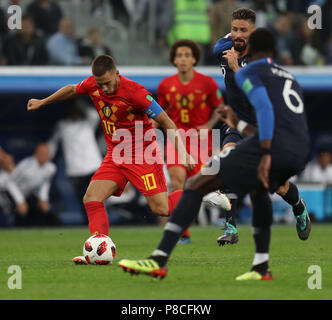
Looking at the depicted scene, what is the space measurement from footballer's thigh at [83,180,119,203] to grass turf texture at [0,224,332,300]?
2.33 ft

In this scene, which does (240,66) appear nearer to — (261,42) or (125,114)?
(125,114)

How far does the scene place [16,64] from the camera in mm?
16141

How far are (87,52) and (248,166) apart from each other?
10.4 m

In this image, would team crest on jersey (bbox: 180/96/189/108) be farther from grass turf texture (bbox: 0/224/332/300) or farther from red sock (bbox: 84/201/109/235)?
red sock (bbox: 84/201/109/235)

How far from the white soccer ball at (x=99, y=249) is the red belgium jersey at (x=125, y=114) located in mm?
1025

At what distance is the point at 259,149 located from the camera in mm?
6504

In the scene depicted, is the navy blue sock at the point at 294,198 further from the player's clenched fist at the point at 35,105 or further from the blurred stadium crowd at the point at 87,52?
the blurred stadium crowd at the point at 87,52

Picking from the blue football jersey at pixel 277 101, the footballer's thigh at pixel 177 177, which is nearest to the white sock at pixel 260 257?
the blue football jersey at pixel 277 101

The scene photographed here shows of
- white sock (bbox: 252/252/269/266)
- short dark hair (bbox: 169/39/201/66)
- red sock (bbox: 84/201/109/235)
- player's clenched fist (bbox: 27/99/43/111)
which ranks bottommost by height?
white sock (bbox: 252/252/269/266)

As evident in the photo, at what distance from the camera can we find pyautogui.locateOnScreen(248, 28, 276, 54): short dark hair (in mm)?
6609

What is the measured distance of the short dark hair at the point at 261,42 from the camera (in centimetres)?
661

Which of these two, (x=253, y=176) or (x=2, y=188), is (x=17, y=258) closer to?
(x=253, y=176)

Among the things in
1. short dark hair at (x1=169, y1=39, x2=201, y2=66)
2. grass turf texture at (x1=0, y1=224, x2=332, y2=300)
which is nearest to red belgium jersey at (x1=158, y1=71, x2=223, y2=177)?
short dark hair at (x1=169, y1=39, x2=201, y2=66)
